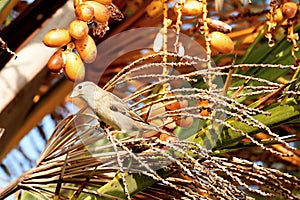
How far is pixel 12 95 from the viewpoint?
1.00 meters

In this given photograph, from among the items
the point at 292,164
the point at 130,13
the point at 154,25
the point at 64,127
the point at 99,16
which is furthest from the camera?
the point at 292,164

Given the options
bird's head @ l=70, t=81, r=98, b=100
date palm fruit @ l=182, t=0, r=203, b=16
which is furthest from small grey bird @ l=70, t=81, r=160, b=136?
date palm fruit @ l=182, t=0, r=203, b=16

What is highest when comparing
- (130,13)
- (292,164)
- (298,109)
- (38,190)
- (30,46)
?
(130,13)

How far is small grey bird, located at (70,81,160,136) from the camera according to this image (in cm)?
59

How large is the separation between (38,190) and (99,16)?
0.25 meters

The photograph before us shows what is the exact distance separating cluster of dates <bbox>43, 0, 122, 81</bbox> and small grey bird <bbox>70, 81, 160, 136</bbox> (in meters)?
0.04

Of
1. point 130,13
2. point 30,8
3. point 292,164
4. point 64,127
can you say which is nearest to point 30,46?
point 30,8

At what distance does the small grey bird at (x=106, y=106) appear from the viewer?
23.3 inches

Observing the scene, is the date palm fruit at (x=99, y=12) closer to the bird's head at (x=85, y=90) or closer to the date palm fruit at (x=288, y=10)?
the bird's head at (x=85, y=90)

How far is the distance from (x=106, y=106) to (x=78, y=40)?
0.10m

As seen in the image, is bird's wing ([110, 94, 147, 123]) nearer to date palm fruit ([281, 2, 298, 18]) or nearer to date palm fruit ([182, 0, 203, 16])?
date palm fruit ([182, 0, 203, 16])

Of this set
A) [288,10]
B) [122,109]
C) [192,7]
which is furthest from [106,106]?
[288,10]

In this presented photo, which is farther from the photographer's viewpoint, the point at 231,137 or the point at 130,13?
the point at 130,13

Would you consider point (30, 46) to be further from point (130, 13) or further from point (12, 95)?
point (130, 13)
